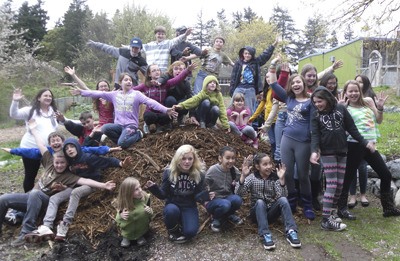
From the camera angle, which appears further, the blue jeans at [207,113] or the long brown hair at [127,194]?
the blue jeans at [207,113]

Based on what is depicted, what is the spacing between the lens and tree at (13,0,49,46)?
3454 centimetres

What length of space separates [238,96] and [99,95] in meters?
2.36

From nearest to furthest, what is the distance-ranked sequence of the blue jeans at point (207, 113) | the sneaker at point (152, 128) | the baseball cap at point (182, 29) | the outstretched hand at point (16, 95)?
the outstretched hand at point (16, 95), the blue jeans at point (207, 113), the sneaker at point (152, 128), the baseball cap at point (182, 29)

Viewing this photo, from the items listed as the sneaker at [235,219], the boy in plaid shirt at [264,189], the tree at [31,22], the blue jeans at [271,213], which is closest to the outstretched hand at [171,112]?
the boy in plaid shirt at [264,189]

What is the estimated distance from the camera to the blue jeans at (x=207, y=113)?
243 inches

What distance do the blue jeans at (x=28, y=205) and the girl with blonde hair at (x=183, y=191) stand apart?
5.28 ft

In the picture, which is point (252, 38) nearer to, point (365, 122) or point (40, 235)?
point (365, 122)

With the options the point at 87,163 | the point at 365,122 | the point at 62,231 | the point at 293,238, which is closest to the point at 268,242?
the point at 293,238

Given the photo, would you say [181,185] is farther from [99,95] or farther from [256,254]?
[99,95]

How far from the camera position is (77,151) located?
4883mm

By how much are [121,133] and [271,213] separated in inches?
111

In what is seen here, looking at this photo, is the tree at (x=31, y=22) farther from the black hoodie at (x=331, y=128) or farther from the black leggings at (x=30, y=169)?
the black hoodie at (x=331, y=128)

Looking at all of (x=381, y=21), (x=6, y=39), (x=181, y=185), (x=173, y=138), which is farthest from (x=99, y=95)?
(x=6, y=39)

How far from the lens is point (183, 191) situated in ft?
14.3
